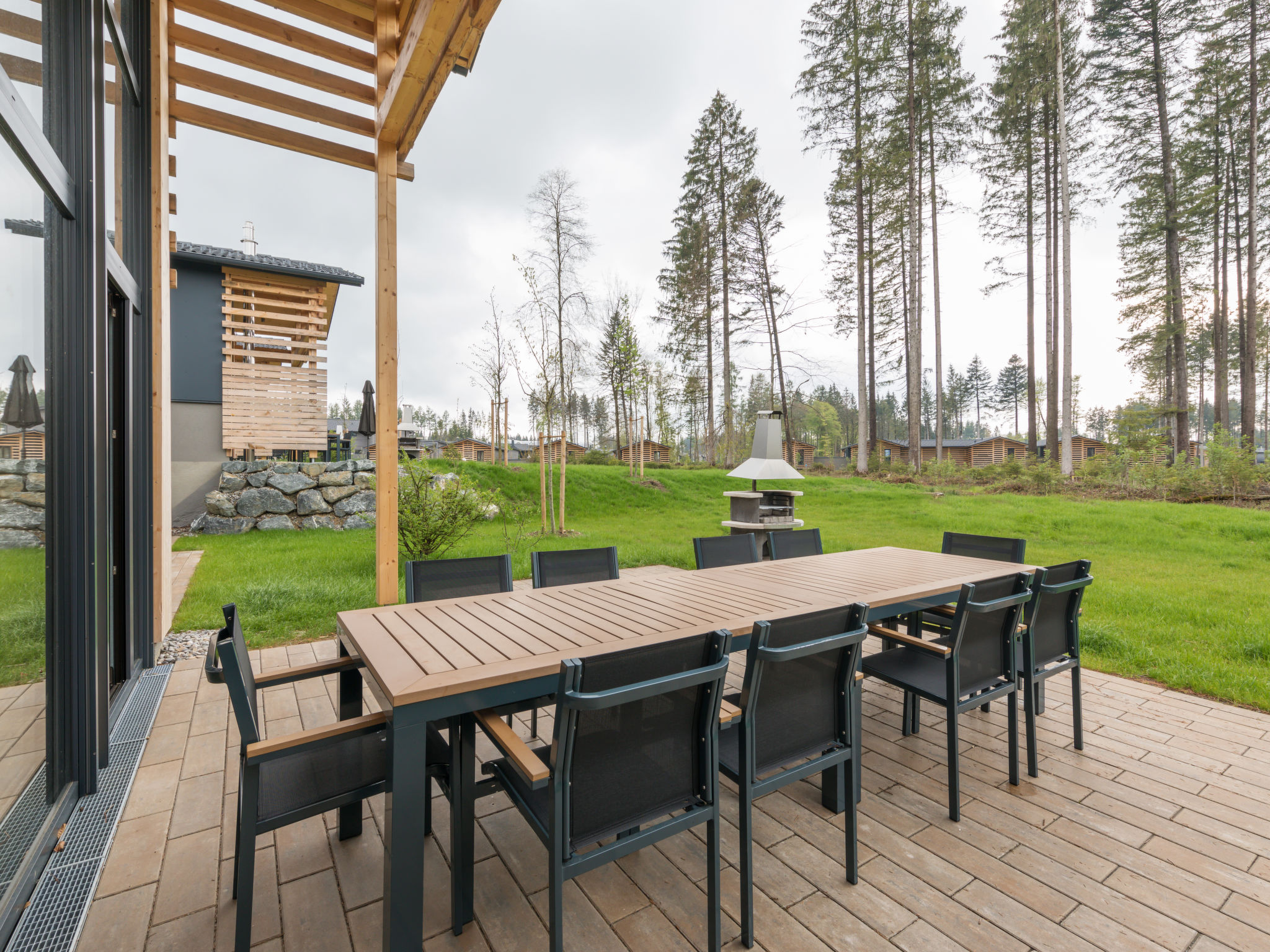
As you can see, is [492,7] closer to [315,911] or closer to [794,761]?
[794,761]

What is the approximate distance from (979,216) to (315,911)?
19601mm

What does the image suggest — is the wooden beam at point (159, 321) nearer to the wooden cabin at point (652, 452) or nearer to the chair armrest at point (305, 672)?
the chair armrest at point (305, 672)

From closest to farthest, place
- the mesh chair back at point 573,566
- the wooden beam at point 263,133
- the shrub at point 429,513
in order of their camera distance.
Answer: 1. the mesh chair back at point 573,566
2. the wooden beam at point 263,133
3. the shrub at point 429,513

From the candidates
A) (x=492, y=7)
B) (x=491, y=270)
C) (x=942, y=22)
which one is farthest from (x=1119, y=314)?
(x=492, y=7)

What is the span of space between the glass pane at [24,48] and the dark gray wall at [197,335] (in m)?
8.14

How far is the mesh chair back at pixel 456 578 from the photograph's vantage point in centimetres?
243

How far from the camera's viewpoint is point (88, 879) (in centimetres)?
165

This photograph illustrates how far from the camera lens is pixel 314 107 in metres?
3.79

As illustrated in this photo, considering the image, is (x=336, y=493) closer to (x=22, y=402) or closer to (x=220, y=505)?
(x=220, y=505)

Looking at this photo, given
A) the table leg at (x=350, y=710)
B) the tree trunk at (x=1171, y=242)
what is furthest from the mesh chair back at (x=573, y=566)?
the tree trunk at (x=1171, y=242)

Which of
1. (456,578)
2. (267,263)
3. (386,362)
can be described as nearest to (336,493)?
(267,263)

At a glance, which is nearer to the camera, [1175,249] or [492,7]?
[492,7]

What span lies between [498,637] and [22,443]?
4.58ft

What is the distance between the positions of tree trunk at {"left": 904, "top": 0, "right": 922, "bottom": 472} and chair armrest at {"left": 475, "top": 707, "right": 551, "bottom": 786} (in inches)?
570
